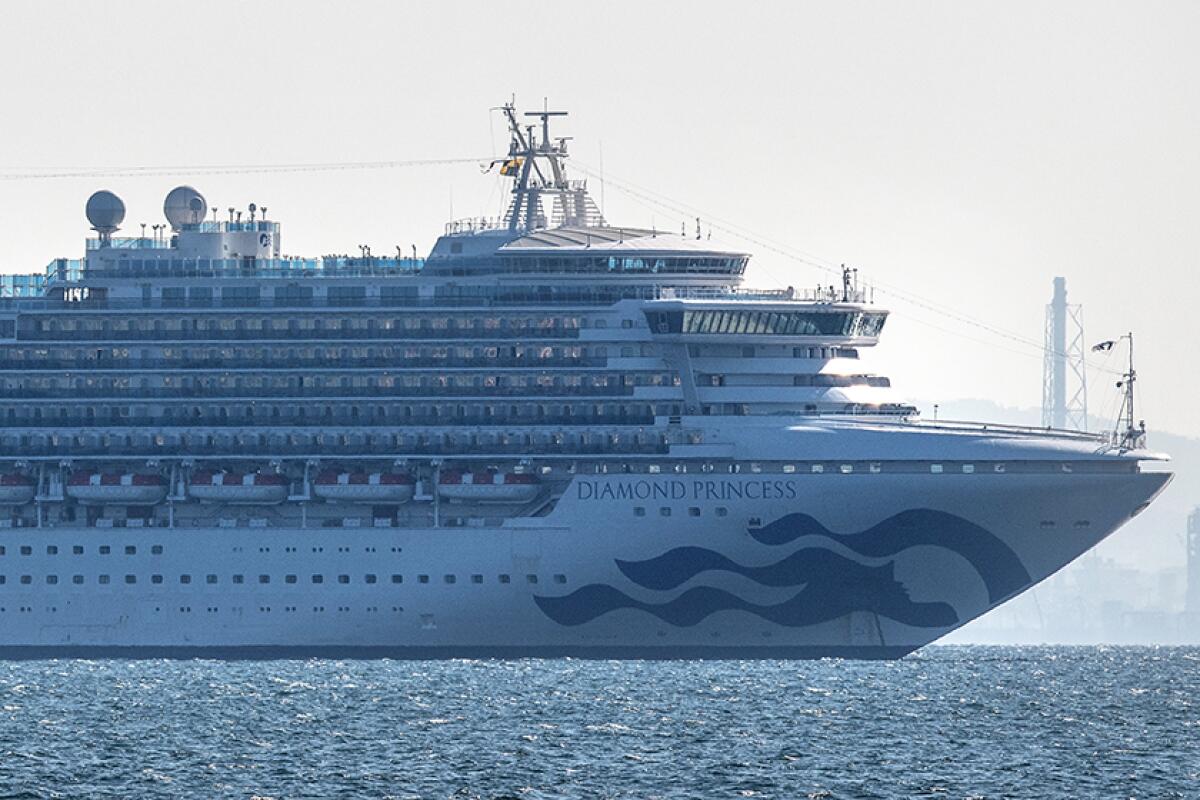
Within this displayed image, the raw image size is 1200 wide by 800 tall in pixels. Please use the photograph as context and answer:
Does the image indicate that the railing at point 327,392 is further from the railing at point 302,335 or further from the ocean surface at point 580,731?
the ocean surface at point 580,731

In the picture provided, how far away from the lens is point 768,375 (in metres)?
79.9

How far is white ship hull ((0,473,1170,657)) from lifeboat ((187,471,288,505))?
A: 4.12 feet

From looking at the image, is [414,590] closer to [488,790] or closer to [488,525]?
[488,525]

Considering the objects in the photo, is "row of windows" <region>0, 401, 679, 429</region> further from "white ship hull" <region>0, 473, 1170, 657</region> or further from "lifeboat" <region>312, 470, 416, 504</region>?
"white ship hull" <region>0, 473, 1170, 657</region>

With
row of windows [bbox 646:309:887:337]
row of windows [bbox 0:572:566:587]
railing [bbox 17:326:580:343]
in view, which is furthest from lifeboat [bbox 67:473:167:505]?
row of windows [bbox 646:309:887:337]

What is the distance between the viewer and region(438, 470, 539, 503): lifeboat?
7969cm

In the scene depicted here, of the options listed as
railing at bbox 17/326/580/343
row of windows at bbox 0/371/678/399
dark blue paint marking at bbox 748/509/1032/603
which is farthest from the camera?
railing at bbox 17/326/580/343

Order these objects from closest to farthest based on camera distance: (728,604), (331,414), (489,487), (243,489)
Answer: (728,604)
(489,487)
(243,489)
(331,414)

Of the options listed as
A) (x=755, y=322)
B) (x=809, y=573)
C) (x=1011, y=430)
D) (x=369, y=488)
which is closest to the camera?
(x=809, y=573)

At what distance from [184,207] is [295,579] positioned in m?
13.4

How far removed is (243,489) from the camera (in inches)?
3191

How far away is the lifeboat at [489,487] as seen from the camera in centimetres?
7969

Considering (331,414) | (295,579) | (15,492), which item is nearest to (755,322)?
(331,414)

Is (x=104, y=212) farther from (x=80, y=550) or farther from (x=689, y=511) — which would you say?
(x=689, y=511)
